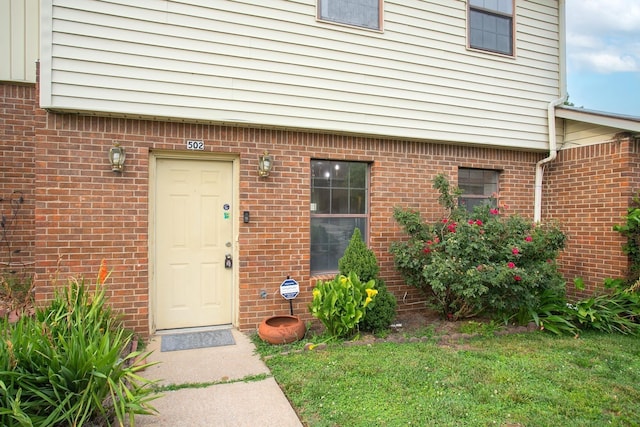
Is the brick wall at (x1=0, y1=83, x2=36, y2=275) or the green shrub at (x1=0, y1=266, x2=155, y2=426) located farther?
the brick wall at (x1=0, y1=83, x2=36, y2=275)

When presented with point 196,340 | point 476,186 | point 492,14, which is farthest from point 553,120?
point 196,340

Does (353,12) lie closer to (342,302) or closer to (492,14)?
(492,14)

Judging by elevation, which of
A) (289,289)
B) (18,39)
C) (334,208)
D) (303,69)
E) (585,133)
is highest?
(18,39)


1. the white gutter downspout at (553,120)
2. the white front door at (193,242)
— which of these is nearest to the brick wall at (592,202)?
the white gutter downspout at (553,120)

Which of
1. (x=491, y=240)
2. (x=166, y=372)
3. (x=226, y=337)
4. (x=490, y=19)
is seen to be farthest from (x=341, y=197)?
(x=490, y=19)

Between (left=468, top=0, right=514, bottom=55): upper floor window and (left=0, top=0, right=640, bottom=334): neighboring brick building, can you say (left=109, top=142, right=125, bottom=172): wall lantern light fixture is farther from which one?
(left=468, top=0, right=514, bottom=55): upper floor window

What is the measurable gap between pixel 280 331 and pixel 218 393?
1194 millimetres

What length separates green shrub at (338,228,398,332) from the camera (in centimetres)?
476

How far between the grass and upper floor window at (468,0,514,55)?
179 inches

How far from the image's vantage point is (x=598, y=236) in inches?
239

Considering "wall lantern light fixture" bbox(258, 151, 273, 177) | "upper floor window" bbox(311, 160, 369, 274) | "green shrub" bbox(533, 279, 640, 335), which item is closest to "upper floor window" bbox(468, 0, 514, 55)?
"upper floor window" bbox(311, 160, 369, 274)

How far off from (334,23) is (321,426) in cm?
468

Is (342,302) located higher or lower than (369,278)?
lower

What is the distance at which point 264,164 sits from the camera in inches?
191
